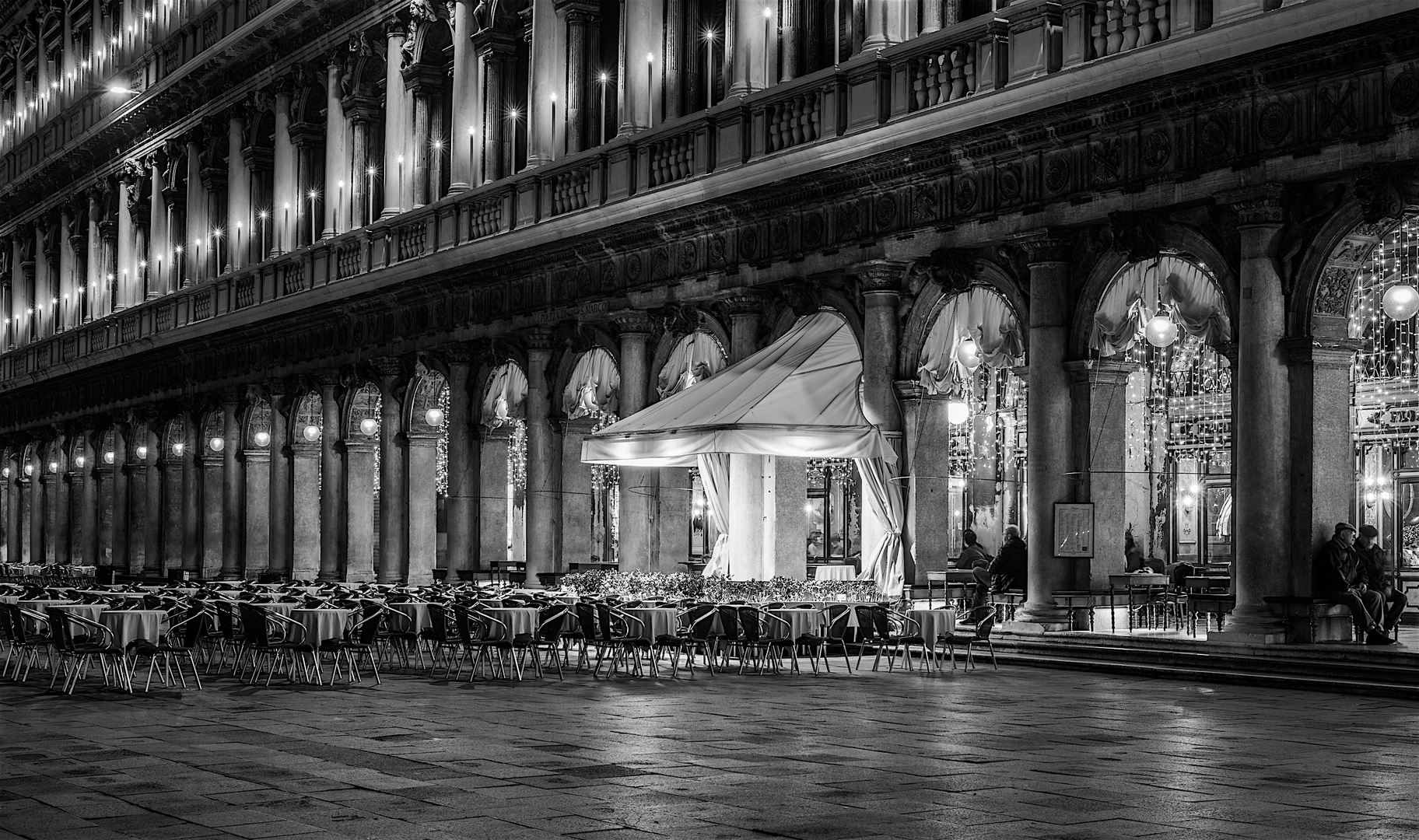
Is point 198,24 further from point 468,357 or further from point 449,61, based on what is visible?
point 468,357

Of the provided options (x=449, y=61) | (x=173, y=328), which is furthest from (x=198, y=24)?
(x=449, y=61)

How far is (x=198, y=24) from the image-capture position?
40469 mm

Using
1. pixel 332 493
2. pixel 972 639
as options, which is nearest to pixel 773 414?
pixel 972 639

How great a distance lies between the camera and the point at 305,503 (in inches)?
1428

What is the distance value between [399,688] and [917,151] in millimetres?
8424

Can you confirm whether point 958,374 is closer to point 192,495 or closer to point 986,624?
point 986,624

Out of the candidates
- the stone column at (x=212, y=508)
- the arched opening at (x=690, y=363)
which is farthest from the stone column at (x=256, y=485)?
the arched opening at (x=690, y=363)

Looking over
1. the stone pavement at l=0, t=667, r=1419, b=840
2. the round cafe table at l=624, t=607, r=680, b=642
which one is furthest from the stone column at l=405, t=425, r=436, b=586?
the stone pavement at l=0, t=667, r=1419, b=840

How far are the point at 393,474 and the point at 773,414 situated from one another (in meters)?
13.7

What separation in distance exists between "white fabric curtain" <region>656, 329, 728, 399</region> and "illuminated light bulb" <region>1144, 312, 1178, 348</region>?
24.5ft

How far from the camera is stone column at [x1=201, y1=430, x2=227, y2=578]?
4044 centimetres

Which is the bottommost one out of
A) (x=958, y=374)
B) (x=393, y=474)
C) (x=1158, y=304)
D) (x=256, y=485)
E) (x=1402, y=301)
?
(x=256, y=485)

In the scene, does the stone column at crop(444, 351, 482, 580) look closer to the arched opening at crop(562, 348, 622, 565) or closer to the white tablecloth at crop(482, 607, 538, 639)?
the arched opening at crop(562, 348, 622, 565)

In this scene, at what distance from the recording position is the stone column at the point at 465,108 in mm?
30609
